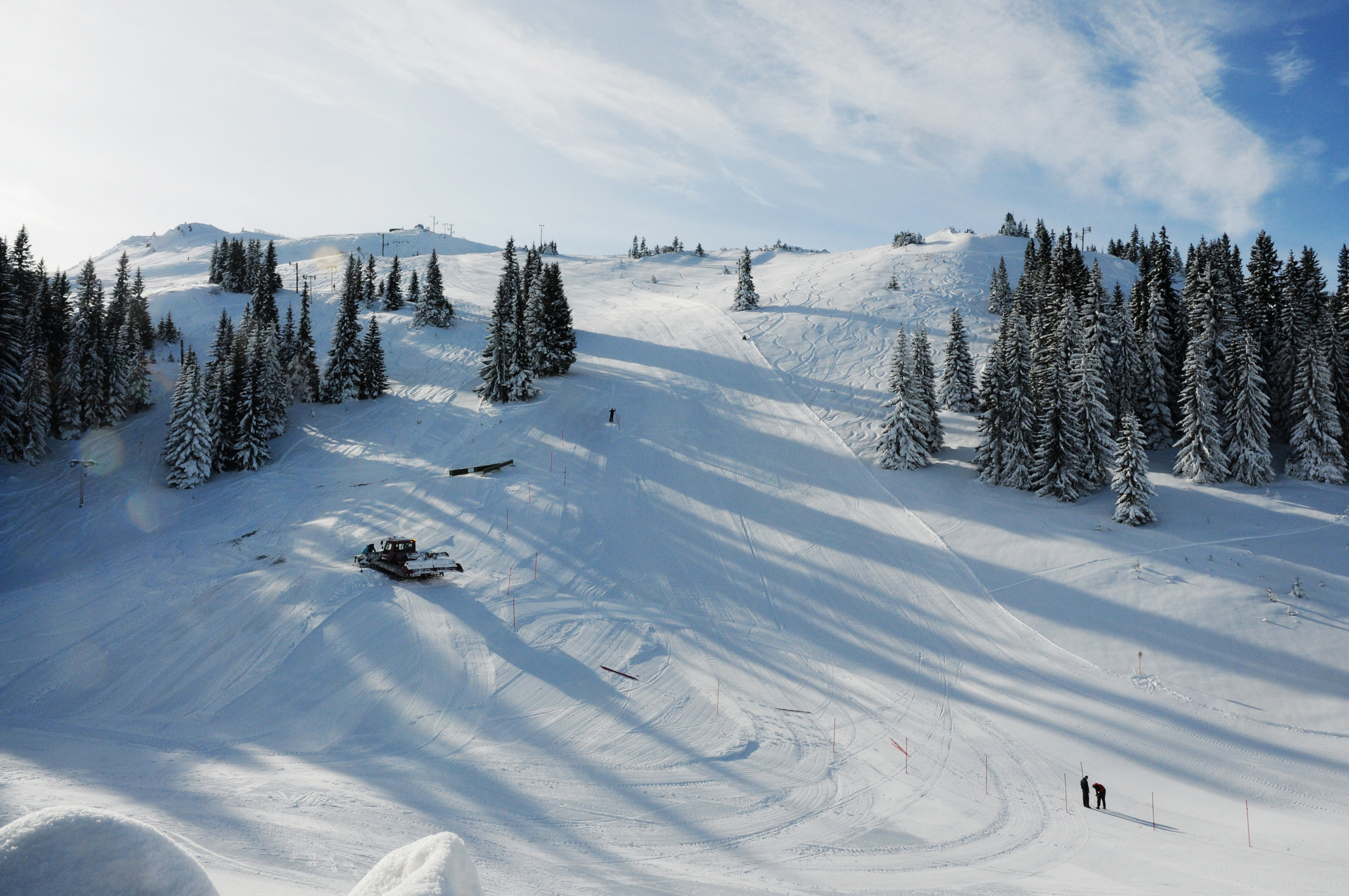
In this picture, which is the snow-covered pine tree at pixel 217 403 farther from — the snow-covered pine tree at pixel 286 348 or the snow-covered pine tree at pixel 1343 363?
the snow-covered pine tree at pixel 1343 363

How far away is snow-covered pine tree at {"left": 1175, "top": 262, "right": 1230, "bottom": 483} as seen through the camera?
3494 centimetres

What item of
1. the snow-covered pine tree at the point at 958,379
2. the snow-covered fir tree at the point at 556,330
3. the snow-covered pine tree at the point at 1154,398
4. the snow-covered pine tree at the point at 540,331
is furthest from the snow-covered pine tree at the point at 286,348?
the snow-covered pine tree at the point at 1154,398

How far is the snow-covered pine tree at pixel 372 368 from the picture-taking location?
5384cm

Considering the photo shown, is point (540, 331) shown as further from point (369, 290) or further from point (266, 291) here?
point (266, 291)

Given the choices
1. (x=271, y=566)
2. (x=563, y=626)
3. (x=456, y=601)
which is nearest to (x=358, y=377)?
(x=271, y=566)

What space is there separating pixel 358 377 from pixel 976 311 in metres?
61.3

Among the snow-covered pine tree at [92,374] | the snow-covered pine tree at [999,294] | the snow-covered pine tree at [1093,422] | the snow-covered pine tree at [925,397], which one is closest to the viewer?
the snow-covered pine tree at [1093,422]

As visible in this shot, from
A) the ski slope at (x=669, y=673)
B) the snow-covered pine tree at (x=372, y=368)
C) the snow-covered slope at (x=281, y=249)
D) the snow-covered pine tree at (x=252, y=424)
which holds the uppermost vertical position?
the snow-covered slope at (x=281, y=249)

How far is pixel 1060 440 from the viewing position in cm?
3434

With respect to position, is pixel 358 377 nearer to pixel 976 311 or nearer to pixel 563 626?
pixel 563 626

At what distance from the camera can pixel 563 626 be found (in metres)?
23.2

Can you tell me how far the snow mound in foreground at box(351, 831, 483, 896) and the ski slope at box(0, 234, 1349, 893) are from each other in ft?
31.4

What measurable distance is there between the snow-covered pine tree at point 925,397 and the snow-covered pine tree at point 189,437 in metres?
43.4

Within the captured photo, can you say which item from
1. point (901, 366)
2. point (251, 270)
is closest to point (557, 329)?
point (901, 366)
